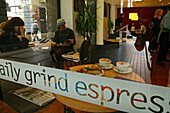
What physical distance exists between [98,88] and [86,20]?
0.54 meters

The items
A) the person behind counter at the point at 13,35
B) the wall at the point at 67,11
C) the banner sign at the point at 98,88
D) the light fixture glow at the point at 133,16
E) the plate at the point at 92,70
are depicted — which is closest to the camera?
the banner sign at the point at 98,88

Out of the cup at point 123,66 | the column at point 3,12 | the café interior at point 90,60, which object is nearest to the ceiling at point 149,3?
the café interior at point 90,60

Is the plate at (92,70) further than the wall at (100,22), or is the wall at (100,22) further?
the wall at (100,22)

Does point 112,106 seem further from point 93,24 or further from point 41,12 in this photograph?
point 41,12

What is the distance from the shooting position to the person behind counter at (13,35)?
3.58ft

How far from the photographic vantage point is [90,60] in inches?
39.9

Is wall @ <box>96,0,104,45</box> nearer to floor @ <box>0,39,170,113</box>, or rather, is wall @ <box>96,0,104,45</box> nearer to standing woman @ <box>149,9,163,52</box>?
floor @ <box>0,39,170,113</box>

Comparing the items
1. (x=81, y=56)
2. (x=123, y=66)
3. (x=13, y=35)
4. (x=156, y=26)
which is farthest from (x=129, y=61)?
(x=13, y=35)

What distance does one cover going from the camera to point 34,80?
36.8 inches

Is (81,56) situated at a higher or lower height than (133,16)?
lower

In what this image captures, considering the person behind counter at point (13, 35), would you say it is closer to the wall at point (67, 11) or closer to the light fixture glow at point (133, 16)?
the wall at point (67, 11)

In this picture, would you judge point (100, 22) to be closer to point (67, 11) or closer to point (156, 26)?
point (67, 11)

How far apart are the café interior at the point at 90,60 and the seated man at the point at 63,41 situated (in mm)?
24

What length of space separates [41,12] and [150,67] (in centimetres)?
81
